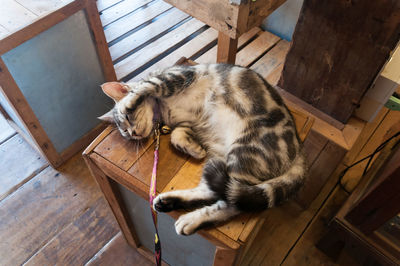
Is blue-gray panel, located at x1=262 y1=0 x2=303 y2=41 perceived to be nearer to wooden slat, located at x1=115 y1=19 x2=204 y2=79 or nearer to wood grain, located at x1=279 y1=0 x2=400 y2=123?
wooden slat, located at x1=115 y1=19 x2=204 y2=79

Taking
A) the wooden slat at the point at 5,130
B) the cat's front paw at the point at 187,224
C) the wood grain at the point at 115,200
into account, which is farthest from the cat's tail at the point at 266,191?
the wooden slat at the point at 5,130

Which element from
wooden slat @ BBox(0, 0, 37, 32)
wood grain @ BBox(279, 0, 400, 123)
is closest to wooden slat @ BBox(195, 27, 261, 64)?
wood grain @ BBox(279, 0, 400, 123)

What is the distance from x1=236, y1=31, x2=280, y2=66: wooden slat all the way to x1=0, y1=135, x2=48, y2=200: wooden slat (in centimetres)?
128

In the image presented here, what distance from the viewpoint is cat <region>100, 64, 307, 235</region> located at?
2.60 ft

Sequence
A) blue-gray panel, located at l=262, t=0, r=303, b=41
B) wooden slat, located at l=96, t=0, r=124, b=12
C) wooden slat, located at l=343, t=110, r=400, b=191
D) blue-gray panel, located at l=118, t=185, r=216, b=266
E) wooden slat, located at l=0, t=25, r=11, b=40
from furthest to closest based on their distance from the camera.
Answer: wooden slat, located at l=96, t=0, r=124, b=12, blue-gray panel, located at l=262, t=0, r=303, b=41, wooden slat, located at l=343, t=110, r=400, b=191, wooden slat, located at l=0, t=25, r=11, b=40, blue-gray panel, located at l=118, t=185, r=216, b=266

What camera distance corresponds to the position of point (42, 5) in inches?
48.7

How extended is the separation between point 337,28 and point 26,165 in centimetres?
163

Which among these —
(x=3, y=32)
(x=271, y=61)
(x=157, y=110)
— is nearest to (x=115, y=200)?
(x=157, y=110)

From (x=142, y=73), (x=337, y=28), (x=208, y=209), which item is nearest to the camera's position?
(x=208, y=209)

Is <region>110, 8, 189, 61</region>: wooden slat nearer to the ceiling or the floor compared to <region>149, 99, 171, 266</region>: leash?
nearer to the floor

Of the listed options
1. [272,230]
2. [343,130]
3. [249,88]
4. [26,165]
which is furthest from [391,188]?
[26,165]

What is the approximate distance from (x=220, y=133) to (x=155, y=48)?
119cm

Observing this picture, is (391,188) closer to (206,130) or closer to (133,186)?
(206,130)

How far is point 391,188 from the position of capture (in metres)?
0.90
